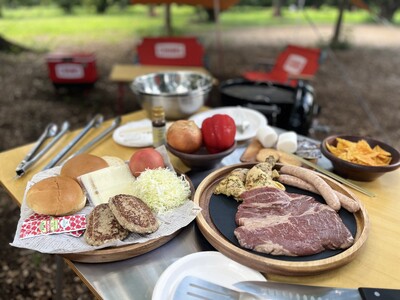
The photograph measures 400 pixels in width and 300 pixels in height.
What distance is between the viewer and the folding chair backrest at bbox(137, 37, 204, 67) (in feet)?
16.9

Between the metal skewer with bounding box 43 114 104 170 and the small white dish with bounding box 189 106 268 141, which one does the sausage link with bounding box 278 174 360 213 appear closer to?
the small white dish with bounding box 189 106 268 141

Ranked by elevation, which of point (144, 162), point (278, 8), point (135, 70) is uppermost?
point (144, 162)

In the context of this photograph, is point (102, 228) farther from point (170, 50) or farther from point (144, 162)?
point (170, 50)

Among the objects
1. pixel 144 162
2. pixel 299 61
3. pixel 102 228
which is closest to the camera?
pixel 102 228

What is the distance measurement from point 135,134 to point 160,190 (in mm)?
806

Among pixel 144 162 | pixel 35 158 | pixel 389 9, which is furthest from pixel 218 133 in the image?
pixel 389 9

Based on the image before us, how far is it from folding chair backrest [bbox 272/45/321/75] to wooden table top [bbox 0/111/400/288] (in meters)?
3.42

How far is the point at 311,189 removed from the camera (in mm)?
1435

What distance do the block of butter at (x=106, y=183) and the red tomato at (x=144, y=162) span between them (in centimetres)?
4

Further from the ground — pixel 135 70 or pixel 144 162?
pixel 144 162

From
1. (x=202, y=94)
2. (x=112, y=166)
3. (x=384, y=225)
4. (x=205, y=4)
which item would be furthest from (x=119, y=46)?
(x=384, y=225)

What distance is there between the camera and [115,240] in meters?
1.14

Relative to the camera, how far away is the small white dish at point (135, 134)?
1944 mm

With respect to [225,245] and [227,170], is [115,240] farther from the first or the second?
[227,170]
